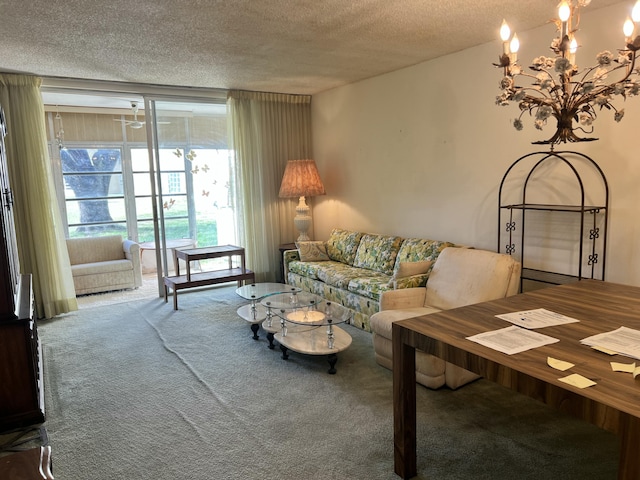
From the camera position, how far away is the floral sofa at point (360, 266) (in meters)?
3.89

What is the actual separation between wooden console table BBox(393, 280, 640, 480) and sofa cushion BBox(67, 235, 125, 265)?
5.38 m

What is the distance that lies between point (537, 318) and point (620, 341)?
355 millimetres

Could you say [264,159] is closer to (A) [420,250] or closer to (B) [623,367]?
(A) [420,250]

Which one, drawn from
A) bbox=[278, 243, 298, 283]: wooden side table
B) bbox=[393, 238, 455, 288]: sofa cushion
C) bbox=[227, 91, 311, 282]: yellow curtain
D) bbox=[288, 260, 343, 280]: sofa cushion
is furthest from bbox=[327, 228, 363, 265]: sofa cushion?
bbox=[227, 91, 311, 282]: yellow curtain

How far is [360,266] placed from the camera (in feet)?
16.3

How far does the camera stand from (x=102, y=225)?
733 cm

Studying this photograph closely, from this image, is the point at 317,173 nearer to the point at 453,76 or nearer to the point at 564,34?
the point at 453,76

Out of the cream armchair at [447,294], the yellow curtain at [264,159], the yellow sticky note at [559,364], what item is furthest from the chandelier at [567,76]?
the yellow curtain at [264,159]

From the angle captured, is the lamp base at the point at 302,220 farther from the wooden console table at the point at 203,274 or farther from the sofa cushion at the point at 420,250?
the sofa cushion at the point at 420,250

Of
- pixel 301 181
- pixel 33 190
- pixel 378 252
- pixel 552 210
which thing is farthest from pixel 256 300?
pixel 552 210

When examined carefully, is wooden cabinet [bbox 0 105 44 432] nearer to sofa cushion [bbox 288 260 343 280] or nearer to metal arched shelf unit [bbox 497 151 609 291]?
sofa cushion [bbox 288 260 343 280]

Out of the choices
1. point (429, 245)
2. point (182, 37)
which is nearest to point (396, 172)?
point (429, 245)

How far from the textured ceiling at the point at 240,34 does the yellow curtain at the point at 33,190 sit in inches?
11.1

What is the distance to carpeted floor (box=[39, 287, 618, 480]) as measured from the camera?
2.22 m
